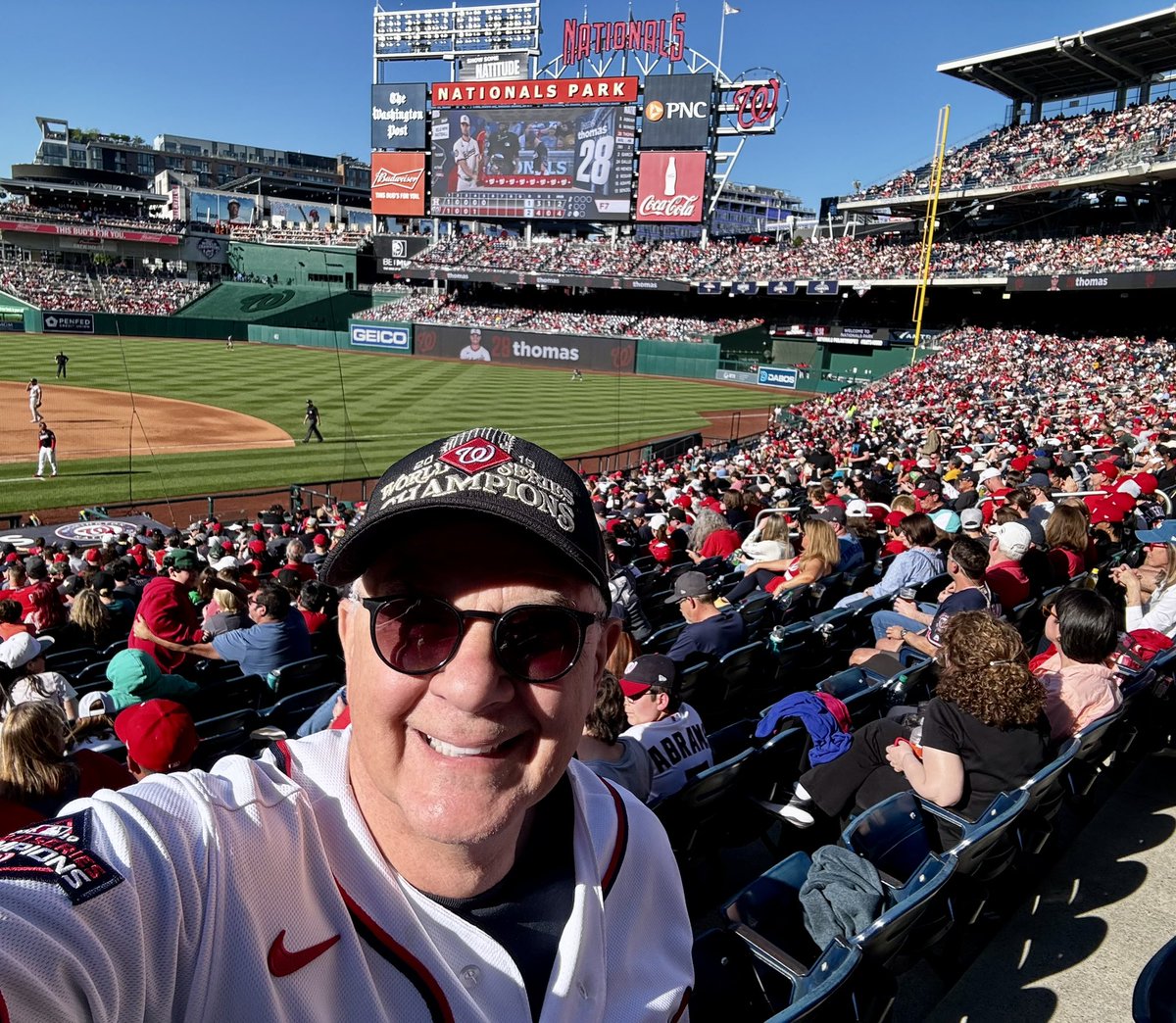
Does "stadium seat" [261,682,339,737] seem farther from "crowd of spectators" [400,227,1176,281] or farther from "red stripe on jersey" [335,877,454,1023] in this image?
"crowd of spectators" [400,227,1176,281]

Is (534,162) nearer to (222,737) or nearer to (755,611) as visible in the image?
(755,611)

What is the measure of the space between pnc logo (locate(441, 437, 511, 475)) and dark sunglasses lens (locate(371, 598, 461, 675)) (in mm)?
224

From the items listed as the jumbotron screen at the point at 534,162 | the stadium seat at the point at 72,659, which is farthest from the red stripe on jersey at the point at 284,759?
the jumbotron screen at the point at 534,162

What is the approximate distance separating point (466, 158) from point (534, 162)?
17.7 ft

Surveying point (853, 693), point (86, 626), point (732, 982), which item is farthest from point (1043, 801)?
point (86, 626)

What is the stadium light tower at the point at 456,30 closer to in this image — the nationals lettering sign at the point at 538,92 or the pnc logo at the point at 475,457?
the nationals lettering sign at the point at 538,92

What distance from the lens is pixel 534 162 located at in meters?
58.4

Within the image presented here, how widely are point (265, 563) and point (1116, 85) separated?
5399cm

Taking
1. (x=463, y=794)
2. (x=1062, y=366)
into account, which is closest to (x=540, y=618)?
(x=463, y=794)

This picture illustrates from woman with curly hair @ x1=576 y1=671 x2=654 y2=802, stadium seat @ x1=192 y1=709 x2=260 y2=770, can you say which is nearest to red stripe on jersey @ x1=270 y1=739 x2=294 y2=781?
woman with curly hair @ x1=576 y1=671 x2=654 y2=802

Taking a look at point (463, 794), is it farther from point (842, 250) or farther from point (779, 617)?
point (842, 250)

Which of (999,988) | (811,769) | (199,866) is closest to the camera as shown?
(199,866)

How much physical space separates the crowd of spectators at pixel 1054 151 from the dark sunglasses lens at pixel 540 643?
45440 mm

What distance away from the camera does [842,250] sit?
2077 inches
